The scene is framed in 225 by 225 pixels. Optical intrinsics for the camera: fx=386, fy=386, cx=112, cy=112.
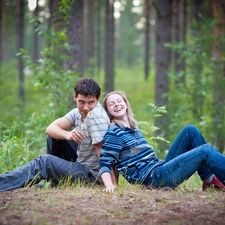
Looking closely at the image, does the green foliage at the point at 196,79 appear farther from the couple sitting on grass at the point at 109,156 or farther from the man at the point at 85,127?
the man at the point at 85,127

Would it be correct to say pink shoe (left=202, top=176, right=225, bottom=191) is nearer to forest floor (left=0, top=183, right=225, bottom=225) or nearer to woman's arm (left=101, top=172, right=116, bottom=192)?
forest floor (left=0, top=183, right=225, bottom=225)

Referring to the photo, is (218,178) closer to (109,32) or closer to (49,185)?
(49,185)

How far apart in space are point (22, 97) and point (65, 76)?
11.7 metres

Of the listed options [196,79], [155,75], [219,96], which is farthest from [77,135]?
[155,75]

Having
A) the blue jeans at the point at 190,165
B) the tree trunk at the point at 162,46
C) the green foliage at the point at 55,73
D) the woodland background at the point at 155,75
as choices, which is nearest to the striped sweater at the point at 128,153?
Answer: the blue jeans at the point at 190,165

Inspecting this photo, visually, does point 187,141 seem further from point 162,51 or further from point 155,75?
point 155,75

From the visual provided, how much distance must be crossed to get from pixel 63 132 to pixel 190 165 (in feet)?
5.02

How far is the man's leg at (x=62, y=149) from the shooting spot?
4.88 metres

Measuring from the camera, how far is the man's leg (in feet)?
16.0

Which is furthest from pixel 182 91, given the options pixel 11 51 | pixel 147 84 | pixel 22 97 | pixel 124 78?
pixel 11 51

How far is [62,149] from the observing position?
16.4 feet

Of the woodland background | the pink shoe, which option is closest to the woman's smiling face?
the woodland background

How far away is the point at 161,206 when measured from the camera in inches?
148

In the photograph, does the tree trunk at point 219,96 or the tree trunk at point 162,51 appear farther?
the tree trunk at point 162,51
